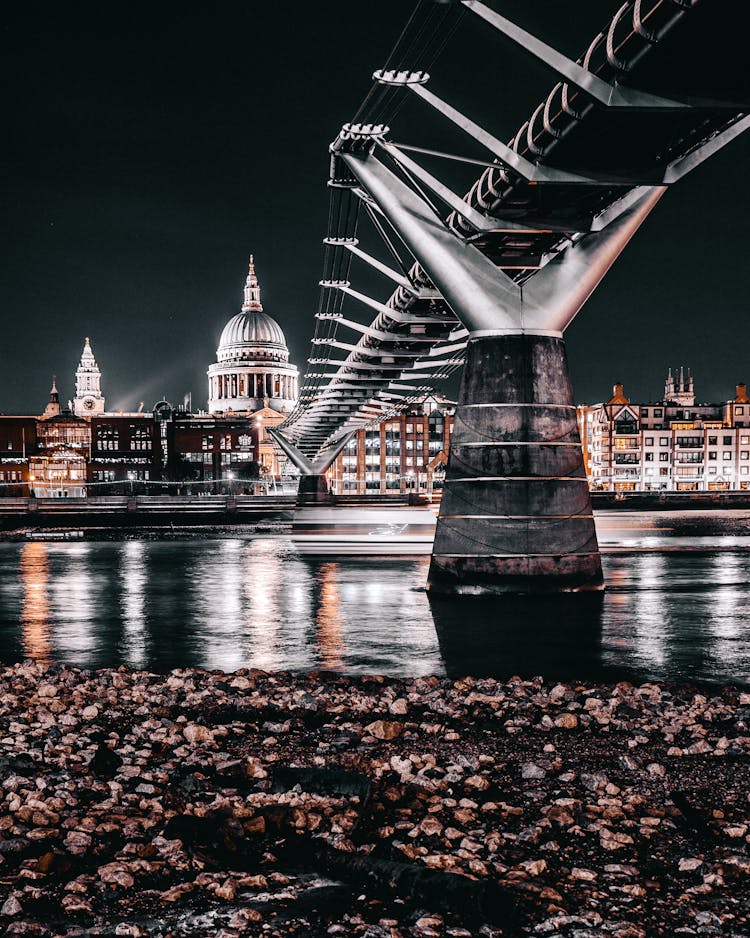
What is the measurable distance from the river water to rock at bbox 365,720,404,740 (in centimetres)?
419

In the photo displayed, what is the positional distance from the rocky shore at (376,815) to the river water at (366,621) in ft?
11.0

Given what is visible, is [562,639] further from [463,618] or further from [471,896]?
[471,896]

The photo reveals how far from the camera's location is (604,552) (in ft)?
145

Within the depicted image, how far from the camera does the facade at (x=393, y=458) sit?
584ft

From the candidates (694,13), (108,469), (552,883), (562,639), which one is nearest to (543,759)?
(552,883)

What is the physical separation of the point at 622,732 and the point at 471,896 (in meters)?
4.59

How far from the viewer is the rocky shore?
605 cm

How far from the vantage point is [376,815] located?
7.79m

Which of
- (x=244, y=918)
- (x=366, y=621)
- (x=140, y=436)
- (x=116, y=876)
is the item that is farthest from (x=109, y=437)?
(x=244, y=918)

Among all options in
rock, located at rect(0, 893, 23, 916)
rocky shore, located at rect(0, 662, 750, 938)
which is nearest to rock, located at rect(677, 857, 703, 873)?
rocky shore, located at rect(0, 662, 750, 938)

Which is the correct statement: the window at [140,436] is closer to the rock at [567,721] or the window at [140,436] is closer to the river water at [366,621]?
the river water at [366,621]

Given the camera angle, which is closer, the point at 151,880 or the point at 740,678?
the point at 151,880

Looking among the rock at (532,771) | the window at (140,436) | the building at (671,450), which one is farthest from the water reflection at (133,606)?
the window at (140,436)

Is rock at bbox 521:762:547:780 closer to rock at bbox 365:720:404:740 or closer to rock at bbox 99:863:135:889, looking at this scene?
rock at bbox 365:720:404:740
